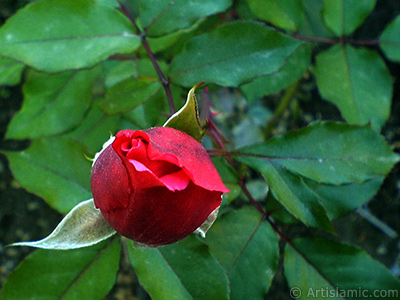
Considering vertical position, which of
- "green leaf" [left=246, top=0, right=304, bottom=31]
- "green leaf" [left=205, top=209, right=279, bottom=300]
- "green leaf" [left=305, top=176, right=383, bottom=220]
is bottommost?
"green leaf" [left=205, top=209, right=279, bottom=300]

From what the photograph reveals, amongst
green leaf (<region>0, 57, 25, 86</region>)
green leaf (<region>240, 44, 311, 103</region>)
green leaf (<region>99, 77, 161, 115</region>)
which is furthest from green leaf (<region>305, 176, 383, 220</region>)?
green leaf (<region>0, 57, 25, 86</region>)

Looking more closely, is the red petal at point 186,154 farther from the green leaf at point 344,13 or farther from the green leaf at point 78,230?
the green leaf at point 344,13

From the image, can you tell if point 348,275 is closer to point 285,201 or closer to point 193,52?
point 285,201

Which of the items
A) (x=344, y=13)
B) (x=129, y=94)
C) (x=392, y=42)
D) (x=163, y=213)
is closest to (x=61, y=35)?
(x=129, y=94)

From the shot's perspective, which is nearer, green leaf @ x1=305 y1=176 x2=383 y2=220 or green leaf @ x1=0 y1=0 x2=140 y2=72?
green leaf @ x1=0 y1=0 x2=140 y2=72

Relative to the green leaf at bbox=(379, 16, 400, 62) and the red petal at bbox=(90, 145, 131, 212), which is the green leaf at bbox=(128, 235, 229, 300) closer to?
the red petal at bbox=(90, 145, 131, 212)

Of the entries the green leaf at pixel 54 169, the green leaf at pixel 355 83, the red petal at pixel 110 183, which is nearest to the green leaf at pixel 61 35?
the green leaf at pixel 54 169

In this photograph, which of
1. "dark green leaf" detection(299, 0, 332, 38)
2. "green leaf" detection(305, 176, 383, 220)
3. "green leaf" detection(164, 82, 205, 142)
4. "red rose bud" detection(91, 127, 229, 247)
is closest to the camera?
"red rose bud" detection(91, 127, 229, 247)
